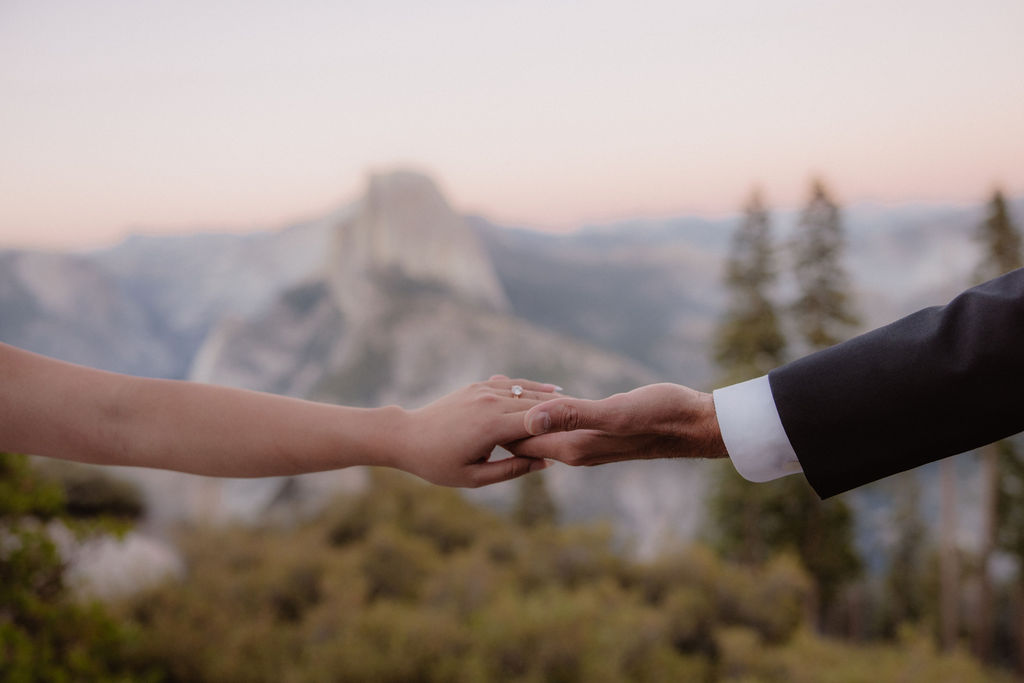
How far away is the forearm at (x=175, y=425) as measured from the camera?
6.13 ft

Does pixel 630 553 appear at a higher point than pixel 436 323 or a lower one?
lower

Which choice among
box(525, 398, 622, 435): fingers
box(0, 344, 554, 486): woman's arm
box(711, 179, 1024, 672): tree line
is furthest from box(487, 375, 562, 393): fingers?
box(711, 179, 1024, 672): tree line

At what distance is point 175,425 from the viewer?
6.49ft

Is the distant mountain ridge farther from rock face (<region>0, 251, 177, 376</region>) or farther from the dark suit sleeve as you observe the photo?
the dark suit sleeve

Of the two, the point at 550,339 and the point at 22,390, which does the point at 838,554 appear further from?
the point at 550,339

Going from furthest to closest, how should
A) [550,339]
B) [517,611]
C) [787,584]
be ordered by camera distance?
[550,339] < [787,584] < [517,611]

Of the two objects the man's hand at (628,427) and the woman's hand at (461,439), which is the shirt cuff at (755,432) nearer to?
the man's hand at (628,427)

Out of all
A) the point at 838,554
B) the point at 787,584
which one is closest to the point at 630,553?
the point at 787,584

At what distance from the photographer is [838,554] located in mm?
21078

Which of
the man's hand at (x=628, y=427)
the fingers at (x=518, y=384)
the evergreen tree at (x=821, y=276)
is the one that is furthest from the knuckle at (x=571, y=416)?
the evergreen tree at (x=821, y=276)

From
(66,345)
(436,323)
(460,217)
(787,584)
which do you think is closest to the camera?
(787,584)

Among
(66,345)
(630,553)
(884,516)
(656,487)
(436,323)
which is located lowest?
(630,553)

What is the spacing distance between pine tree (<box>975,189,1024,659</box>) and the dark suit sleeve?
1989cm

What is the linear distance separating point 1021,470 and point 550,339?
1949 inches
